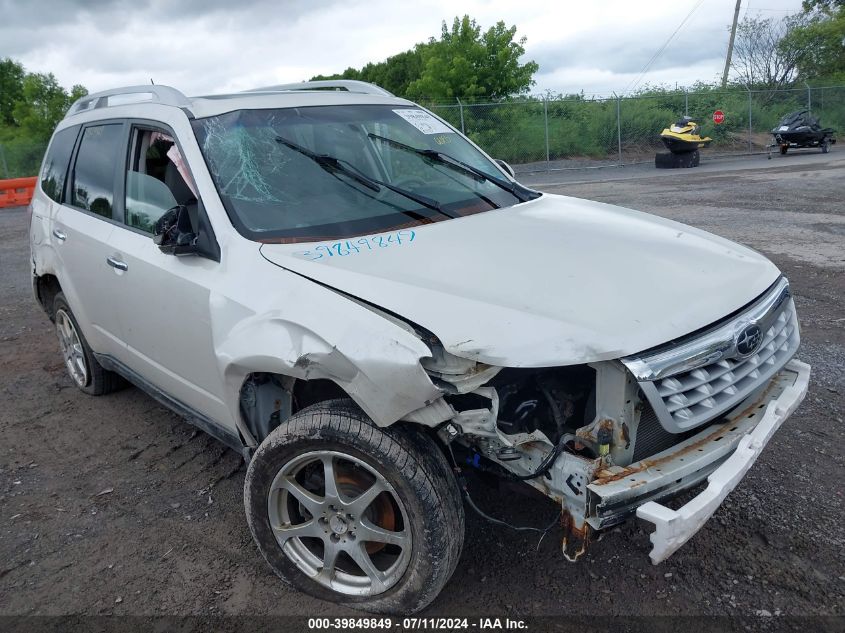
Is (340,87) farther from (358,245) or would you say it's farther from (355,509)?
(355,509)

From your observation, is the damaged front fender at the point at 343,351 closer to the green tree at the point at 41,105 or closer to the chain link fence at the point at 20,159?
the chain link fence at the point at 20,159

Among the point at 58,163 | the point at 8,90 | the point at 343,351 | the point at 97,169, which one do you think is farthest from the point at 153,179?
the point at 8,90

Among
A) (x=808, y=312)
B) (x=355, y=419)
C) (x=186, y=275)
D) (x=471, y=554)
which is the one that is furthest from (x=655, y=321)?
(x=808, y=312)

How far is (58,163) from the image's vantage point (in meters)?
4.65

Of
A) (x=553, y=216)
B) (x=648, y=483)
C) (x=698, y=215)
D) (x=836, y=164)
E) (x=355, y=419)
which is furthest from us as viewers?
(x=836, y=164)

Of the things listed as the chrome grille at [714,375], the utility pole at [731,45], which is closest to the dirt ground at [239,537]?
the chrome grille at [714,375]

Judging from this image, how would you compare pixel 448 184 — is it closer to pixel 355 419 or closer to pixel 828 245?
pixel 355 419

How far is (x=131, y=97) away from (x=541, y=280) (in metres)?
2.73

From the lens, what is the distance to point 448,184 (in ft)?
11.9

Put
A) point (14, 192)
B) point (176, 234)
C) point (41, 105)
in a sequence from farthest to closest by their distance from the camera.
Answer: point (41, 105)
point (14, 192)
point (176, 234)

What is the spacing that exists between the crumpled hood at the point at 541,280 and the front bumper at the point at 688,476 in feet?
1.35

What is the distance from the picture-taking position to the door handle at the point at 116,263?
3.49m

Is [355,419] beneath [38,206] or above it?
beneath

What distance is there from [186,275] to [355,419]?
1128 mm
